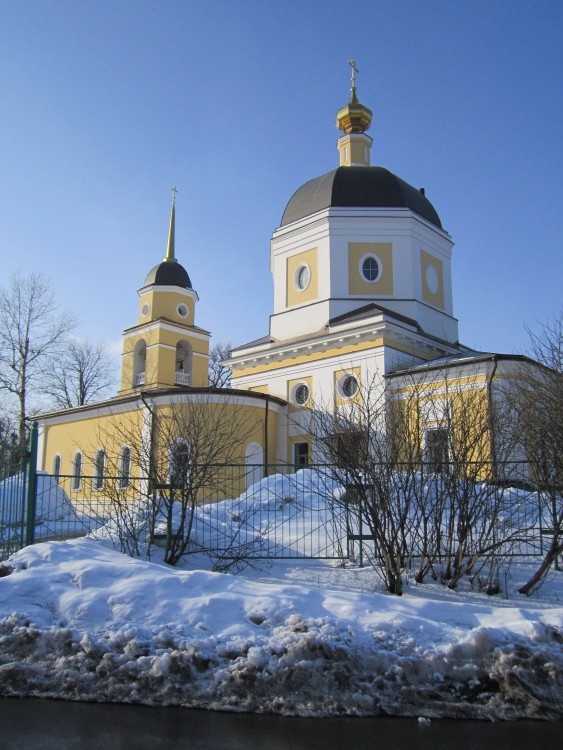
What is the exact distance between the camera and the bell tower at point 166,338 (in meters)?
28.8

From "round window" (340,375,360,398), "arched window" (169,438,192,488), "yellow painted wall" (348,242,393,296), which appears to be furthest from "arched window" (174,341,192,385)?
"arched window" (169,438,192,488)

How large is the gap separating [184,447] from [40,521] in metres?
3.90

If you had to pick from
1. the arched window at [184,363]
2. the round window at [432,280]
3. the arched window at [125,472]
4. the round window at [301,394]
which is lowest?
the arched window at [125,472]

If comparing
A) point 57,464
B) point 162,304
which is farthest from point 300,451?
point 57,464

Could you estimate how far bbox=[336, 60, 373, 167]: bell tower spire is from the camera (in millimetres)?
27719

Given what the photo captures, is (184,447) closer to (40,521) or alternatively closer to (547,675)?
(40,521)

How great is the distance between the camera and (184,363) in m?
30.2

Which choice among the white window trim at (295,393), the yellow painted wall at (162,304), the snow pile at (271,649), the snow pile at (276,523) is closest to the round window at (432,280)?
the white window trim at (295,393)

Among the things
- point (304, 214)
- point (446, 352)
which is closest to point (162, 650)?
point (446, 352)

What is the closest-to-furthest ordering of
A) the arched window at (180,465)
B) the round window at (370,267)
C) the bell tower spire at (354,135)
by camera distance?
the arched window at (180,465)
the round window at (370,267)
the bell tower spire at (354,135)

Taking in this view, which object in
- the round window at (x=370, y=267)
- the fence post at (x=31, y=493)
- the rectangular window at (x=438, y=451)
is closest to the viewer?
the rectangular window at (x=438, y=451)

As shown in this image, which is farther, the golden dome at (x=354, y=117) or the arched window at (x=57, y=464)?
the arched window at (x=57, y=464)

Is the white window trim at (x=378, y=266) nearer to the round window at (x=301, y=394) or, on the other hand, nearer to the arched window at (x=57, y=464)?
the round window at (x=301, y=394)

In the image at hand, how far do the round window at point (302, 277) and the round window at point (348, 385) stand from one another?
14.7ft
